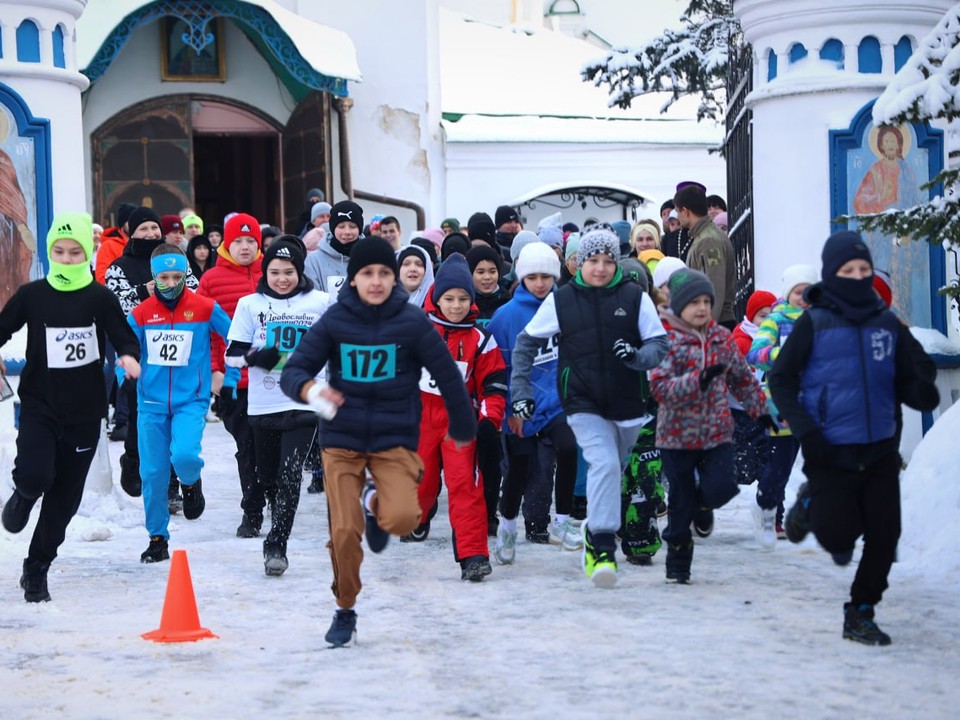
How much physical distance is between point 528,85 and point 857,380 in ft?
77.4

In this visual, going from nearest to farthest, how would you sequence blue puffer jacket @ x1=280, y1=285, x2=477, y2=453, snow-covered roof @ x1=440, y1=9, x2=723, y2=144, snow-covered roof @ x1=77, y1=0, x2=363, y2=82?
blue puffer jacket @ x1=280, y1=285, x2=477, y2=453 → snow-covered roof @ x1=77, y1=0, x2=363, y2=82 → snow-covered roof @ x1=440, y1=9, x2=723, y2=144

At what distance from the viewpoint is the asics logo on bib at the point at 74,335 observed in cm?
807

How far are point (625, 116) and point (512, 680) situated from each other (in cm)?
2310

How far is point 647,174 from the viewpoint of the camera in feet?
89.9

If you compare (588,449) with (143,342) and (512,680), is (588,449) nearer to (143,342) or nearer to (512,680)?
(512,680)

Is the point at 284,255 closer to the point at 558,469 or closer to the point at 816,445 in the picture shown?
the point at 558,469

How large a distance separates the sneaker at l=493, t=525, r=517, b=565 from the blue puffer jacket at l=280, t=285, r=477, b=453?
6.39ft

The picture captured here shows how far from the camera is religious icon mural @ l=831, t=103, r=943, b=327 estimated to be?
11758 millimetres

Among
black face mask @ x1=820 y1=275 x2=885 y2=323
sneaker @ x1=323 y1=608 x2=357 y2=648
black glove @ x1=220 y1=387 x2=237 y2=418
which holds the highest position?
black face mask @ x1=820 y1=275 x2=885 y2=323

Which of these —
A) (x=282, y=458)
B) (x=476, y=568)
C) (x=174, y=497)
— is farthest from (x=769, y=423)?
(x=174, y=497)

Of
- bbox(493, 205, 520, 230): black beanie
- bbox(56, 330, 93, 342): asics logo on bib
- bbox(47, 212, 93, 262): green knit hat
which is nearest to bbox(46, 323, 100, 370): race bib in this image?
bbox(56, 330, 93, 342): asics logo on bib

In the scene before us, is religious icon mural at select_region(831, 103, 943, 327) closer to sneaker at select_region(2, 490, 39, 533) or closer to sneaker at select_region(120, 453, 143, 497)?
sneaker at select_region(120, 453, 143, 497)

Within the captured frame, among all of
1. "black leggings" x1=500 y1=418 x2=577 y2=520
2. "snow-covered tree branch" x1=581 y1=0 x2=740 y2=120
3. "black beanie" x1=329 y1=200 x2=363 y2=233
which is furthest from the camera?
"snow-covered tree branch" x1=581 y1=0 x2=740 y2=120

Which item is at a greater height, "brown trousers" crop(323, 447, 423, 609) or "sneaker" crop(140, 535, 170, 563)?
"brown trousers" crop(323, 447, 423, 609)
